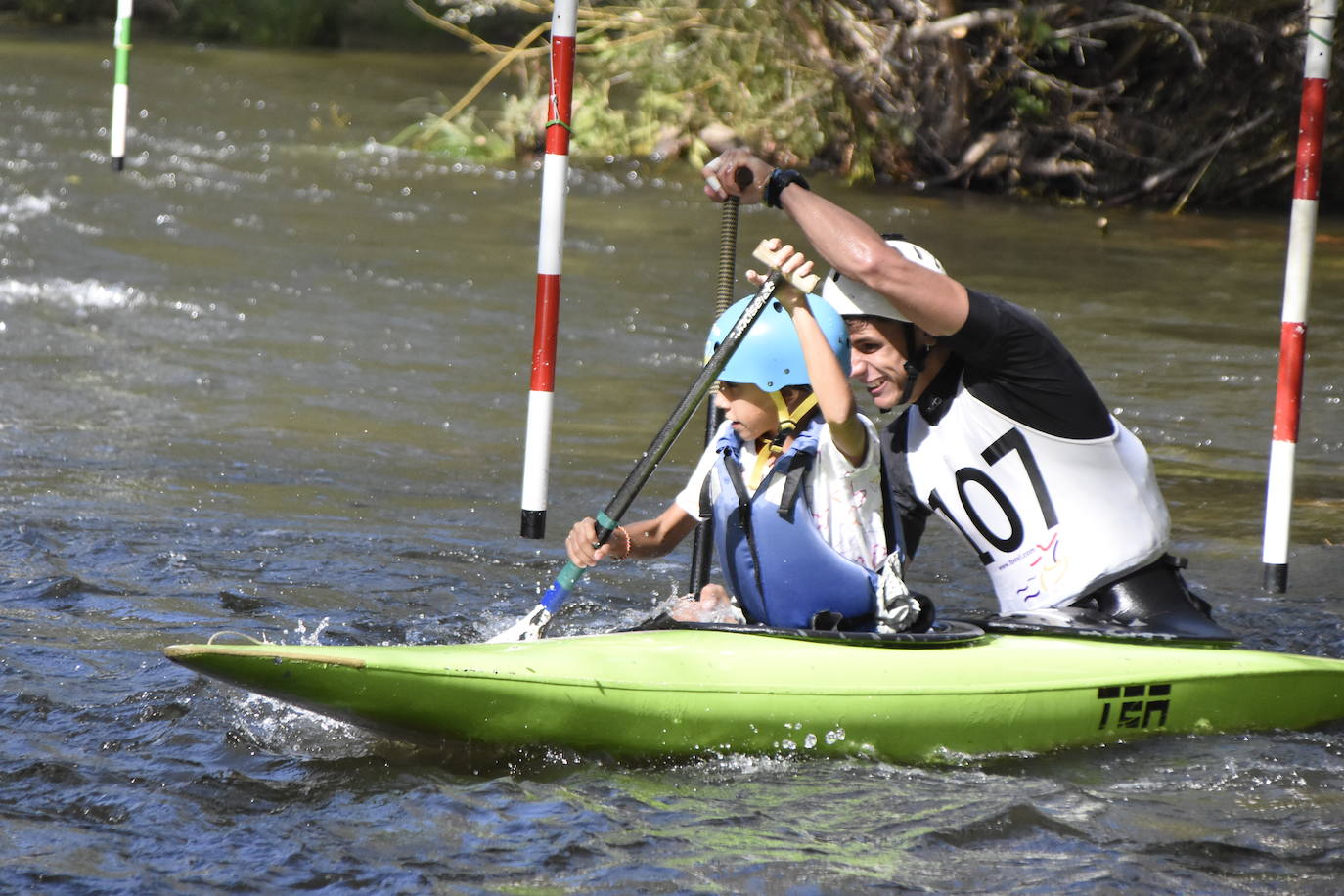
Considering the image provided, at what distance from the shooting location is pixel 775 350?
3.32 m

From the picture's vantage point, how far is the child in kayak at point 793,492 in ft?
10.8

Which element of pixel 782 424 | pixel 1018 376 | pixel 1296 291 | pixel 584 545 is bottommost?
pixel 584 545

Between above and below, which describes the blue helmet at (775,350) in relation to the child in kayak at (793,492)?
above

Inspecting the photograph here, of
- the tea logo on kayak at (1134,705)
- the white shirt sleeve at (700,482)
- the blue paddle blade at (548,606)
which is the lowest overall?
the tea logo on kayak at (1134,705)

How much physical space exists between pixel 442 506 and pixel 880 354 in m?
2.33

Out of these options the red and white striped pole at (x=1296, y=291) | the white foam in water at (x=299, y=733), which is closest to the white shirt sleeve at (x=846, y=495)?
the white foam in water at (x=299, y=733)

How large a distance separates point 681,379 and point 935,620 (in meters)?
3.95

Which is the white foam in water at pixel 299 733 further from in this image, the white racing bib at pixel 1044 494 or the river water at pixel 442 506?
the white racing bib at pixel 1044 494

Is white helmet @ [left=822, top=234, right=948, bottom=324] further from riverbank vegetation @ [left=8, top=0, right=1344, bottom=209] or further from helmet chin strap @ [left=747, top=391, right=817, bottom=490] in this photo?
riverbank vegetation @ [left=8, top=0, right=1344, bottom=209]

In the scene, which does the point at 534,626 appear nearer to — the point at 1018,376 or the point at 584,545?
the point at 584,545

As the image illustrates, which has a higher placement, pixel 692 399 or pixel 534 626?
pixel 692 399

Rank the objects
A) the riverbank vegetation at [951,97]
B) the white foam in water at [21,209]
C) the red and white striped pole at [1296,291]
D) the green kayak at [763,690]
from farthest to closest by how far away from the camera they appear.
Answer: the riverbank vegetation at [951,97]
the white foam in water at [21,209]
the red and white striped pole at [1296,291]
the green kayak at [763,690]

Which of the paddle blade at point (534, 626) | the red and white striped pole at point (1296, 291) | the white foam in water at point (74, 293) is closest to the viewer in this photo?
the paddle blade at point (534, 626)

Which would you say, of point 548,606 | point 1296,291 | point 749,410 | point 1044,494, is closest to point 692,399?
point 749,410
